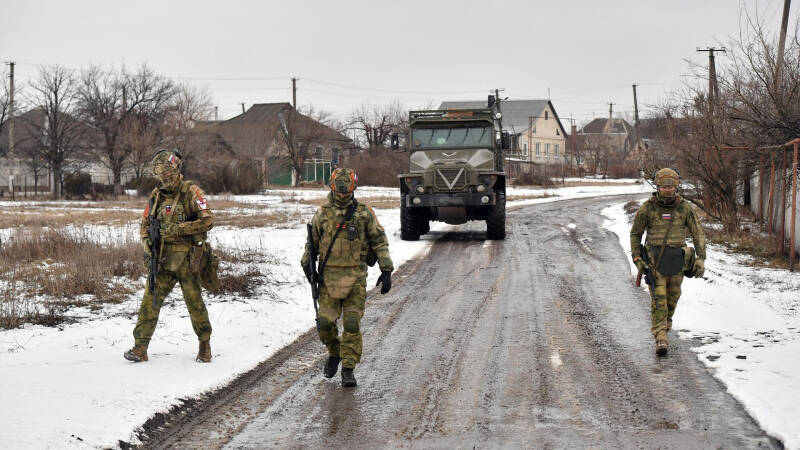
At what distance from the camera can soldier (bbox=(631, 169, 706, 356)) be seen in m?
7.28

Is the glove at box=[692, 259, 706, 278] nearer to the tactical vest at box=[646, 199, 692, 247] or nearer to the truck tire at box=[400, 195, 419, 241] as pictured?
the tactical vest at box=[646, 199, 692, 247]

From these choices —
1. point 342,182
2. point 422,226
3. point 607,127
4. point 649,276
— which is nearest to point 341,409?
point 342,182

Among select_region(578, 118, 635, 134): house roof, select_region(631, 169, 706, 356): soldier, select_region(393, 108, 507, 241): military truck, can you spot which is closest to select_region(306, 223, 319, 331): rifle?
select_region(631, 169, 706, 356): soldier

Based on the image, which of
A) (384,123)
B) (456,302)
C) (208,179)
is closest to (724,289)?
(456,302)

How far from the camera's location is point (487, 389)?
20.0 feet

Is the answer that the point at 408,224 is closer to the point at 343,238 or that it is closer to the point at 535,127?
the point at 343,238

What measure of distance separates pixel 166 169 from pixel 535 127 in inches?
2968

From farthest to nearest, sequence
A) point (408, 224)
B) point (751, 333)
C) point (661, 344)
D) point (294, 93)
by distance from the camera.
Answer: point (294, 93)
point (408, 224)
point (751, 333)
point (661, 344)

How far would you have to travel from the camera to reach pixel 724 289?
35.2ft

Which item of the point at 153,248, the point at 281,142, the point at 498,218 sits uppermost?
the point at 281,142

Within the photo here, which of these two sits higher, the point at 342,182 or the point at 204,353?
the point at 342,182

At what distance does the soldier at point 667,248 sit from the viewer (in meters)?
7.28

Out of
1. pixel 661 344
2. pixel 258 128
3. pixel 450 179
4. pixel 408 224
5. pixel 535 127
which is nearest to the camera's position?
pixel 661 344

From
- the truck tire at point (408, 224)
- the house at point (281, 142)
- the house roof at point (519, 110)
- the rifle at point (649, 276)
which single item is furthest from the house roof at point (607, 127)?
the rifle at point (649, 276)
